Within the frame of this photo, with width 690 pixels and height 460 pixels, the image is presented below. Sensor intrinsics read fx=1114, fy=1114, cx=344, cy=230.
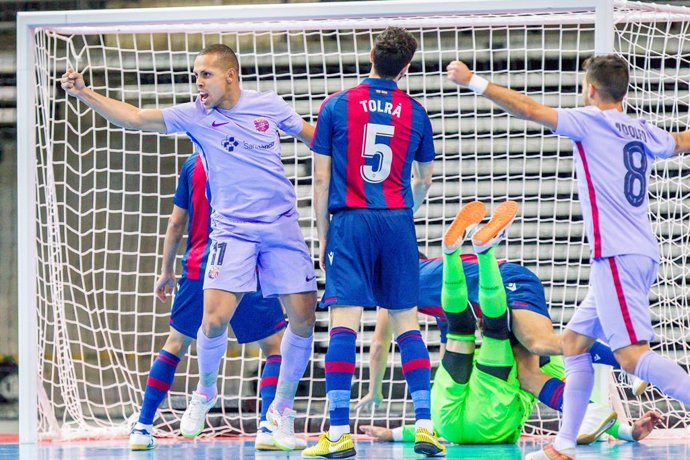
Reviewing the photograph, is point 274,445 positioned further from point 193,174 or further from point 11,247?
point 11,247

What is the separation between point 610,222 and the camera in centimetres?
416

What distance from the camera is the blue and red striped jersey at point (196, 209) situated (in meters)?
5.64

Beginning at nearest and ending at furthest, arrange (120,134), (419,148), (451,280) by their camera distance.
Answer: (419,148) < (451,280) < (120,134)

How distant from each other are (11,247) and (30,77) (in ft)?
10.6

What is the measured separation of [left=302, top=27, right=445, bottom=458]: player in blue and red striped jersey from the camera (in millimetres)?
4730

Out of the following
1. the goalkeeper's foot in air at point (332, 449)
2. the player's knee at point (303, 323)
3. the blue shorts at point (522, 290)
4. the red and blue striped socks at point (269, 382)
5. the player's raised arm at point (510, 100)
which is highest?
the player's raised arm at point (510, 100)

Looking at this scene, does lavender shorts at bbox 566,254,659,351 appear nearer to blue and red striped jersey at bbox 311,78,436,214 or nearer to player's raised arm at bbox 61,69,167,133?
blue and red striped jersey at bbox 311,78,436,214

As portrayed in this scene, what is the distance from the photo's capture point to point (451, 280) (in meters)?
5.39

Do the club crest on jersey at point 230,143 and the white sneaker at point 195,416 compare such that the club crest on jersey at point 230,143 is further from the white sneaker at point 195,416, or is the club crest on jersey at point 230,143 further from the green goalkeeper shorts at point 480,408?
the green goalkeeper shorts at point 480,408

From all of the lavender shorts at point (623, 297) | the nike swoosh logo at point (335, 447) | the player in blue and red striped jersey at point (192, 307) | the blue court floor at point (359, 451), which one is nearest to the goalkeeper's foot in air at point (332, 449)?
the nike swoosh logo at point (335, 447)

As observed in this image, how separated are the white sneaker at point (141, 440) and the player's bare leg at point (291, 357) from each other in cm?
59

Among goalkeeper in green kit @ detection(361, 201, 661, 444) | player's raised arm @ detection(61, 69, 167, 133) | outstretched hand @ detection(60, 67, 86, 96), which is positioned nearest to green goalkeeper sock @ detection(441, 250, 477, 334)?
goalkeeper in green kit @ detection(361, 201, 661, 444)

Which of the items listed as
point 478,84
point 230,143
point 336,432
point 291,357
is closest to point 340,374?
point 336,432

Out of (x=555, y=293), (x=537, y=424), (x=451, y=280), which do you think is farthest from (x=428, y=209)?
(x=451, y=280)
